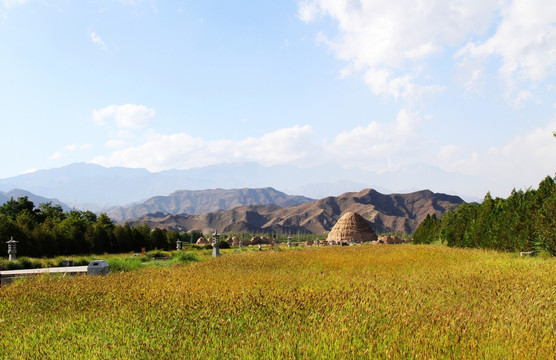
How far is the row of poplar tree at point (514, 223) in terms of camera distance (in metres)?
14.6

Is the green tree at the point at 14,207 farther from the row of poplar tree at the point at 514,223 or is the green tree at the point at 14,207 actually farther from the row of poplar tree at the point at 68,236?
the row of poplar tree at the point at 514,223

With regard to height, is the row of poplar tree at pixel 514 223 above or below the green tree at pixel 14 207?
below

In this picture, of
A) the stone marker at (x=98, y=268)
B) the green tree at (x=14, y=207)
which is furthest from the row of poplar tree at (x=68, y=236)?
the stone marker at (x=98, y=268)

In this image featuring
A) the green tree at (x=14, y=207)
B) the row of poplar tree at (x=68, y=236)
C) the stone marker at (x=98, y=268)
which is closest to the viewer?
the stone marker at (x=98, y=268)

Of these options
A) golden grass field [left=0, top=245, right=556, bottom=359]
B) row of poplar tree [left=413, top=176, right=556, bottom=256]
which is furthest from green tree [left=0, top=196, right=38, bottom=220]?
row of poplar tree [left=413, top=176, right=556, bottom=256]

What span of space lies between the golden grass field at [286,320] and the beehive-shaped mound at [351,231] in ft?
159

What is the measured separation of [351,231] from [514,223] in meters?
38.2

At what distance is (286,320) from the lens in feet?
16.4

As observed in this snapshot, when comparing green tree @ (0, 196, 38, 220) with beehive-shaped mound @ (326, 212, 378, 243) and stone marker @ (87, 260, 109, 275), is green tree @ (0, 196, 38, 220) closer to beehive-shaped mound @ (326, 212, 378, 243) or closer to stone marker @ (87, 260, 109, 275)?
stone marker @ (87, 260, 109, 275)

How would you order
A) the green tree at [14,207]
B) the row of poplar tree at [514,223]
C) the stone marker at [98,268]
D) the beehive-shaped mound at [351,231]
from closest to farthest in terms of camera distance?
the stone marker at [98,268], the row of poplar tree at [514,223], the green tree at [14,207], the beehive-shaped mound at [351,231]

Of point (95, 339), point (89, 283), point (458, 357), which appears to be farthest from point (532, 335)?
point (89, 283)

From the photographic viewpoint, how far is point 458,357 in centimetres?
350

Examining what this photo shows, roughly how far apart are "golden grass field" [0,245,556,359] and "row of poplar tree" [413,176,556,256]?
826cm

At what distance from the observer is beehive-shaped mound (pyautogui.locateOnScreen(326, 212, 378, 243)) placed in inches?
2185
